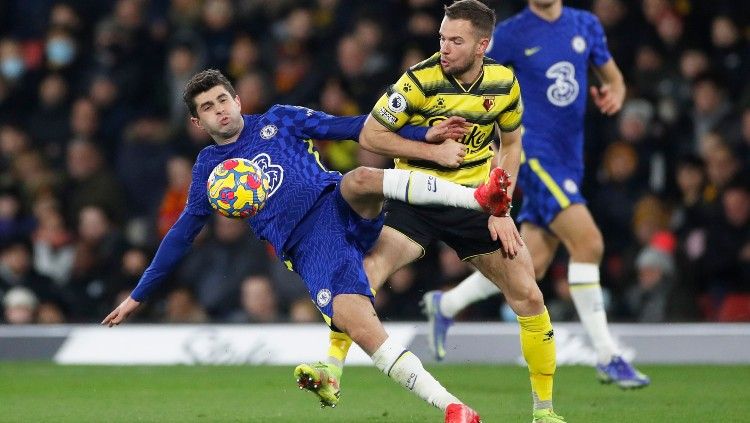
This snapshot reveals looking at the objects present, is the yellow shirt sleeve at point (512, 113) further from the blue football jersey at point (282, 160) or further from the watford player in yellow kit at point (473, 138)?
the blue football jersey at point (282, 160)

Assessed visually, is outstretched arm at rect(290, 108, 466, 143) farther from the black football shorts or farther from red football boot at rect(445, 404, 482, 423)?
red football boot at rect(445, 404, 482, 423)

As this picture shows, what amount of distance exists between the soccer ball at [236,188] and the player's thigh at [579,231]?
2.71 meters

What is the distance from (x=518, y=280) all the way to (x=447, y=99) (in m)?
0.95

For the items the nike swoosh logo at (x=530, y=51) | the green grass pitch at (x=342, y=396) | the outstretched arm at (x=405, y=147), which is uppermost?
the outstretched arm at (x=405, y=147)

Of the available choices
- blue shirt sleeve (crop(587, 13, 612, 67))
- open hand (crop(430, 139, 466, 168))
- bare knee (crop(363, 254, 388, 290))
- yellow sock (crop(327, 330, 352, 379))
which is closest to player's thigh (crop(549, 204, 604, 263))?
blue shirt sleeve (crop(587, 13, 612, 67))

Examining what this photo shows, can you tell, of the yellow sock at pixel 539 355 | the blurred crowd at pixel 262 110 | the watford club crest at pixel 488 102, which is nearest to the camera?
the yellow sock at pixel 539 355

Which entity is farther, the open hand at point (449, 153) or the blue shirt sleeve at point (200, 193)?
the blue shirt sleeve at point (200, 193)

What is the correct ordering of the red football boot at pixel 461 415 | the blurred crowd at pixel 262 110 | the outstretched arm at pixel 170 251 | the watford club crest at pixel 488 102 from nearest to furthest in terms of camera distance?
the red football boot at pixel 461 415 < the watford club crest at pixel 488 102 < the outstretched arm at pixel 170 251 < the blurred crowd at pixel 262 110

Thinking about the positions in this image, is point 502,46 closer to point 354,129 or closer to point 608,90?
point 608,90

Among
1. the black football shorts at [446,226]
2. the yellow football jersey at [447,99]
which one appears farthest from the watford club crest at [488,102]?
the black football shorts at [446,226]

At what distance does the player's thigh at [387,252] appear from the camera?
7.68 metres

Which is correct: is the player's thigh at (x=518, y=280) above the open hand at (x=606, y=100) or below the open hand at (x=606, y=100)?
below

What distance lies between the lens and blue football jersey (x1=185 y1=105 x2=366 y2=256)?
23.6 ft

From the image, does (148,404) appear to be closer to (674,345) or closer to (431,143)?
(431,143)
